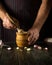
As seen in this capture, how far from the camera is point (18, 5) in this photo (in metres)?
1.51

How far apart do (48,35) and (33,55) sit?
555mm

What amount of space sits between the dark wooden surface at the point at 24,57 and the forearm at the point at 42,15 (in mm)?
301

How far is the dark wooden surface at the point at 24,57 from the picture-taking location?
95 centimetres

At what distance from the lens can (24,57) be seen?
1034 mm

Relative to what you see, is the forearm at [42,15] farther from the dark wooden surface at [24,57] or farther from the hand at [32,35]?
the dark wooden surface at [24,57]

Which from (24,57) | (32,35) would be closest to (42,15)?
(32,35)

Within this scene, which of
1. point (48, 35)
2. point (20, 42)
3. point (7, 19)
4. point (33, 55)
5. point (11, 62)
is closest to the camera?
point (11, 62)

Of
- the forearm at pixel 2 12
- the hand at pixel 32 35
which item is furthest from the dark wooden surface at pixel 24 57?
the forearm at pixel 2 12

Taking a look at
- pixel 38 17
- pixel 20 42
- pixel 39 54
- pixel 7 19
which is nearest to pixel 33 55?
pixel 39 54

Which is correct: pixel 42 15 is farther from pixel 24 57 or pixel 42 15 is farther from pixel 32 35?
pixel 24 57

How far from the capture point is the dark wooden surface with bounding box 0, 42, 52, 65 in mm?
954

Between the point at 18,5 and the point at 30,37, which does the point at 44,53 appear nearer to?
the point at 30,37

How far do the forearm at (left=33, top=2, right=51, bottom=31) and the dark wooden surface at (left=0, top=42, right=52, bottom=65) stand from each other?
11.8 inches

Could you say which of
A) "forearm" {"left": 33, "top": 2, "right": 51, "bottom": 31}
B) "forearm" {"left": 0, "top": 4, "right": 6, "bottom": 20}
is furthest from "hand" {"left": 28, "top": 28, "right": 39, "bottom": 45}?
"forearm" {"left": 0, "top": 4, "right": 6, "bottom": 20}
